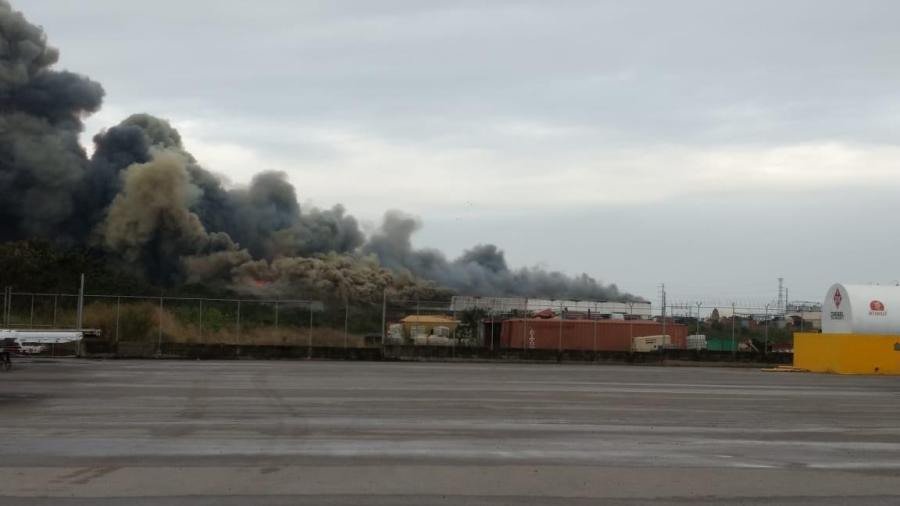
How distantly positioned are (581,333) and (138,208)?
34047mm

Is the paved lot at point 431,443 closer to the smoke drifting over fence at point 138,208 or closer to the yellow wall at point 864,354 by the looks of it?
the yellow wall at point 864,354

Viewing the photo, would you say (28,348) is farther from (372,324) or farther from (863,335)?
(863,335)

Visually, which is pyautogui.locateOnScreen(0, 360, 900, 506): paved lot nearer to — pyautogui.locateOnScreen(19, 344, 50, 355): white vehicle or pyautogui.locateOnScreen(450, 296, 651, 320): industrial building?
pyautogui.locateOnScreen(19, 344, 50, 355): white vehicle

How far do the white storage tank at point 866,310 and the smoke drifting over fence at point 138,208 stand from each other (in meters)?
33.5

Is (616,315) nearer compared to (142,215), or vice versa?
(616,315)

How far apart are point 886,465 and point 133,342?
34.9 m

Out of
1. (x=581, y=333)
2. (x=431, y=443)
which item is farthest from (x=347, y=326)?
(x=431, y=443)

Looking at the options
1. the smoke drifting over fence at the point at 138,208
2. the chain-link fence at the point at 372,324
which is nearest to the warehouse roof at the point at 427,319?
the chain-link fence at the point at 372,324

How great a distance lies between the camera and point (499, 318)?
170 ft

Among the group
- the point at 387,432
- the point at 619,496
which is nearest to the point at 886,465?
the point at 619,496

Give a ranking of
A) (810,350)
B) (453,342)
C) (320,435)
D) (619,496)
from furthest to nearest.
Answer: (453,342) → (810,350) → (320,435) → (619,496)

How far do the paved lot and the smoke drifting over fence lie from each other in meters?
43.3

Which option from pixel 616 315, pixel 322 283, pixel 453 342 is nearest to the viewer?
pixel 453 342

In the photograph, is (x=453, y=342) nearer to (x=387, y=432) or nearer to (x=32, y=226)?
(x=387, y=432)
